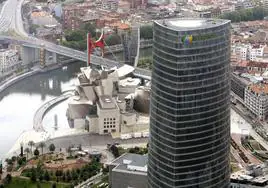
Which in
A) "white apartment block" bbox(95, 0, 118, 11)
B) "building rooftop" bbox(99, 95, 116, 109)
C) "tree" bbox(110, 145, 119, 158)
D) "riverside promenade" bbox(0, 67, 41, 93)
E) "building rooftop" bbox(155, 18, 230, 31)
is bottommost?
"tree" bbox(110, 145, 119, 158)

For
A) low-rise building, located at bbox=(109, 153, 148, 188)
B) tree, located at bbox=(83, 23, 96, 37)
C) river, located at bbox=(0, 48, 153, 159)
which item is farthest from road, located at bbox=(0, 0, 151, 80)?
low-rise building, located at bbox=(109, 153, 148, 188)

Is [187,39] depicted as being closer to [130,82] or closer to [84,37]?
[130,82]

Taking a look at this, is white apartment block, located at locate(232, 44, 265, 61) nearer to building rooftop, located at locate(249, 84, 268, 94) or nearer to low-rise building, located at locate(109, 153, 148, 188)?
building rooftop, located at locate(249, 84, 268, 94)

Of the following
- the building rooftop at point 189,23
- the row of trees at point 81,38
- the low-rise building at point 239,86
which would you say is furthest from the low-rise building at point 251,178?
the row of trees at point 81,38

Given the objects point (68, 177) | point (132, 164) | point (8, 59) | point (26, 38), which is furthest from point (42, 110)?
point (26, 38)

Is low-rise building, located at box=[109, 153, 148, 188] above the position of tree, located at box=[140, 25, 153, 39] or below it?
below
